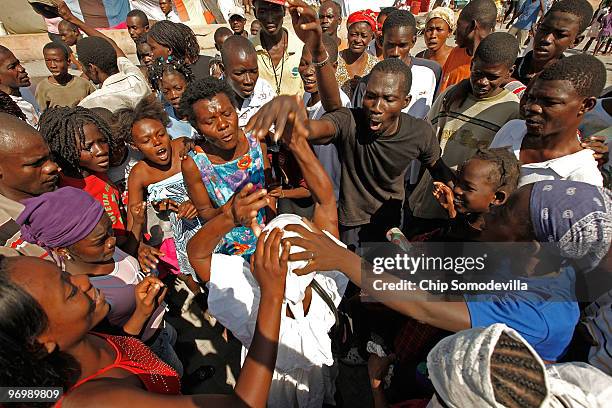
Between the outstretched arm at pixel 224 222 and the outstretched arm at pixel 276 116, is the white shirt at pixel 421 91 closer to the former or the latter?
the outstretched arm at pixel 276 116

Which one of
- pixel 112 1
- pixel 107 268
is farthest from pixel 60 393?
pixel 112 1

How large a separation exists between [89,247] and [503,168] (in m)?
2.33

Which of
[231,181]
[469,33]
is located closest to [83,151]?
[231,181]

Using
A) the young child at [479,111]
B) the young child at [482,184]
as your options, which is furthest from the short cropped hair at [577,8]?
the young child at [482,184]

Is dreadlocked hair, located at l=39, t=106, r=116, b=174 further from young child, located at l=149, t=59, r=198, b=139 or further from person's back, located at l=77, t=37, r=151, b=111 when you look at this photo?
young child, located at l=149, t=59, r=198, b=139

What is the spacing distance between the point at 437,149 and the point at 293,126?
4.14ft

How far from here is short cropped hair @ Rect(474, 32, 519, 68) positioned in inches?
98.3

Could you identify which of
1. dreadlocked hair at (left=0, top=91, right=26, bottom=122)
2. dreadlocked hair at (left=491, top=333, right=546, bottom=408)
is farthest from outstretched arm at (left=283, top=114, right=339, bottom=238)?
dreadlocked hair at (left=0, top=91, right=26, bottom=122)

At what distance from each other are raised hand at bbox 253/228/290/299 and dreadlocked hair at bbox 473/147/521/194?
137cm

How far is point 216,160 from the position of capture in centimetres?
235

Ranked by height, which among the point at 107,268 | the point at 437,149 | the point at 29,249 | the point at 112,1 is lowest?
the point at 107,268

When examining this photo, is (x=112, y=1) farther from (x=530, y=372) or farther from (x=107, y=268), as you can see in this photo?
(x=530, y=372)

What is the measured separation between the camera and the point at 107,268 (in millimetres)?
1881

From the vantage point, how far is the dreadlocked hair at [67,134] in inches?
89.0
